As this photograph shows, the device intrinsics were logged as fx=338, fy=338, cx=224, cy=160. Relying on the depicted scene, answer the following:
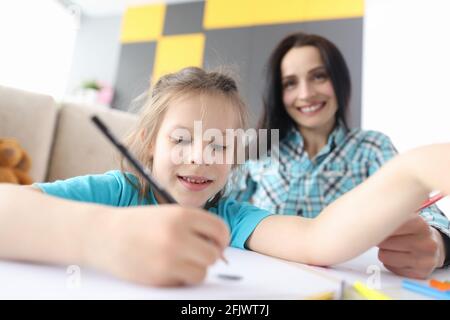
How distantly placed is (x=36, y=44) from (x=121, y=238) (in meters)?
2.96

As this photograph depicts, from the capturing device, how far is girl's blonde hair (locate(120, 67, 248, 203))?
2.00ft

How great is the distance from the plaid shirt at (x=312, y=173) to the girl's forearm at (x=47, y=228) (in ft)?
2.02

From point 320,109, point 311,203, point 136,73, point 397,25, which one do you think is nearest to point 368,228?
point 311,203

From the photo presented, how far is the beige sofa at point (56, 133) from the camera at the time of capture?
1100mm

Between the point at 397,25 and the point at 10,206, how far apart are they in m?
2.31

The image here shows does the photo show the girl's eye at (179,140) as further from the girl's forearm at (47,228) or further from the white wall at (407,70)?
the white wall at (407,70)

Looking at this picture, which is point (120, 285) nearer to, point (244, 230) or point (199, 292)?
point (199, 292)

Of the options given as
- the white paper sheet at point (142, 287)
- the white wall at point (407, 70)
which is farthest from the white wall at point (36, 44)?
the white paper sheet at point (142, 287)

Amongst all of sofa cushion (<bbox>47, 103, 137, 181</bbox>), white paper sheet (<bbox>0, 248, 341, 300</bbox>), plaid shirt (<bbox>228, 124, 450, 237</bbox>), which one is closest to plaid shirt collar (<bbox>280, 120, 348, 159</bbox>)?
plaid shirt (<bbox>228, 124, 450, 237</bbox>)

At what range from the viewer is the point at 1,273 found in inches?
11.1

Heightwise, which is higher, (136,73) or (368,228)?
(136,73)

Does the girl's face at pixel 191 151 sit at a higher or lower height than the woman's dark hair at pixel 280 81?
lower

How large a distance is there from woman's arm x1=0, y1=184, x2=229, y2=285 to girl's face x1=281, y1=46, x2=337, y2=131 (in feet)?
2.62
